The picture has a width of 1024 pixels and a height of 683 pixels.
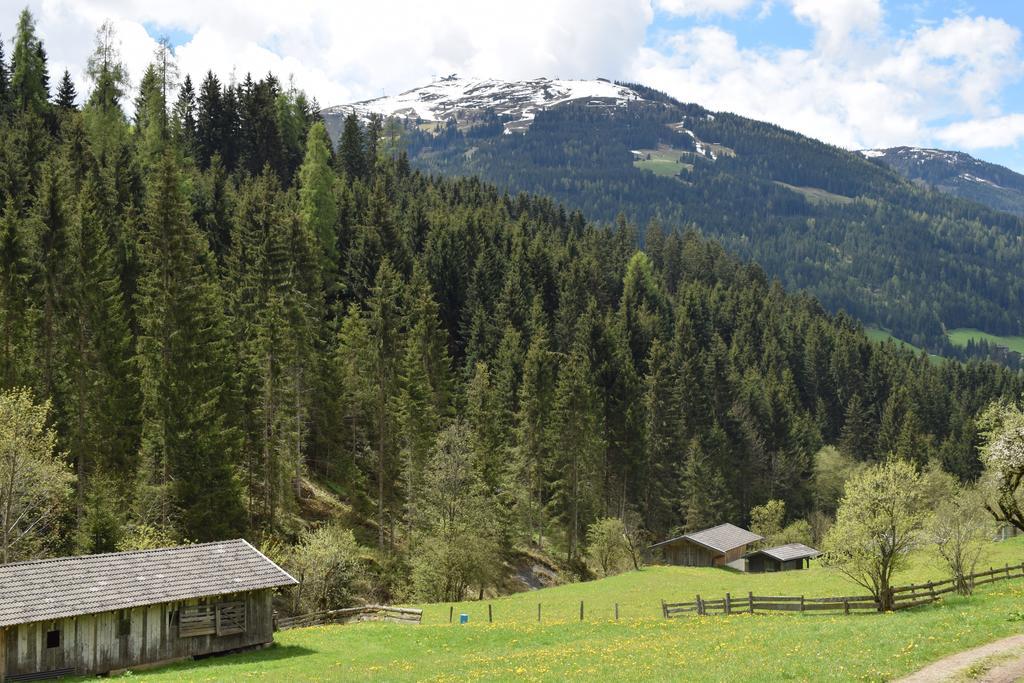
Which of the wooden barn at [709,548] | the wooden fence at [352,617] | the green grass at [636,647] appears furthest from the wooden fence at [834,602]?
the wooden barn at [709,548]

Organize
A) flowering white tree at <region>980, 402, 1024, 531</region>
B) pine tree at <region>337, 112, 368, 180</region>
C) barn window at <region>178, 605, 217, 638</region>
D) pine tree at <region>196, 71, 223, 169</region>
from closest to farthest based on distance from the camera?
flowering white tree at <region>980, 402, 1024, 531</region> < barn window at <region>178, 605, 217, 638</region> < pine tree at <region>196, 71, 223, 169</region> < pine tree at <region>337, 112, 368, 180</region>

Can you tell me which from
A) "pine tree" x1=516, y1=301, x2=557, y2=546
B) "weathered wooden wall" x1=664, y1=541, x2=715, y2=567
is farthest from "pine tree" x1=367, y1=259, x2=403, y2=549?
"weathered wooden wall" x1=664, y1=541, x2=715, y2=567

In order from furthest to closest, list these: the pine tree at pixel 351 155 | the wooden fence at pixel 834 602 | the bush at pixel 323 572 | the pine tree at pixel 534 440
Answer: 1. the pine tree at pixel 351 155
2. the pine tree at pixel 534 440
3. the bush at pixel 323 572
4. the wooden fence at pixel 834 602

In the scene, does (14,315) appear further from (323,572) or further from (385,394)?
→ (385,394)

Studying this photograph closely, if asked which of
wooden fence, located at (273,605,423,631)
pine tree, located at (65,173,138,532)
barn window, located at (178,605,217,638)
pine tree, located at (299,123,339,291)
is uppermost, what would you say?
pine tree, located at (299,123,339,291)

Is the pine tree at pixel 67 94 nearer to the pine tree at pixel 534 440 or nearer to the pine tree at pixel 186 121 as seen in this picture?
the pine tree at pixel 186 121

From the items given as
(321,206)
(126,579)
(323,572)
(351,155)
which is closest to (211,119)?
(351,155)

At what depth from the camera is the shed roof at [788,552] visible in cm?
7862

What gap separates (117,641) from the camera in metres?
32.6

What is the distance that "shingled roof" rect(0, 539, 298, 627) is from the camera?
102ft

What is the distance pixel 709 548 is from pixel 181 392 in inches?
2211

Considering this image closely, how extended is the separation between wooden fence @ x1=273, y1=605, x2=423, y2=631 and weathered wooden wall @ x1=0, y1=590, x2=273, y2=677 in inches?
262

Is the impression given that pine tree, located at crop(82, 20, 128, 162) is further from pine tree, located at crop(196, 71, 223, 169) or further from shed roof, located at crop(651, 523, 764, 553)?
shed roof, located at crop(651, 523, 764, 553)

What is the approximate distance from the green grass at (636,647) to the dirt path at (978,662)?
502mm
